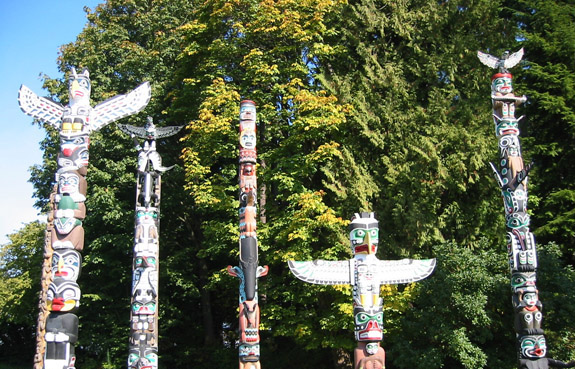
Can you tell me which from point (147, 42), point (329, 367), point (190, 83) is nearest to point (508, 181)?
point (329, 367)

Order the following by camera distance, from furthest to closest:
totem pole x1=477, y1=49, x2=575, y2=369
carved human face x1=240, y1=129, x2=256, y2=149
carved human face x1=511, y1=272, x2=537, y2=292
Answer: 1. carved human face x1=240, y1=129, x2=256, y2=149
2. carved human face x1=511, y1=272, x2=537, y2=292
3. totem pole x1=477, y1=49, x2=575, y2=369

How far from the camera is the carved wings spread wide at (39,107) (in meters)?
10.4

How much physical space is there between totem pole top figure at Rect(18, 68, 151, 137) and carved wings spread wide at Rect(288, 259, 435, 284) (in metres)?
4.48

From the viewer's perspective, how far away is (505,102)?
11961 millimetres

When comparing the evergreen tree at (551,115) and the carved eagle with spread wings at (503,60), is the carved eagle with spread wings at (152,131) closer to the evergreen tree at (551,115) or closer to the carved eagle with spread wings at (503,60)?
the carved eagle with spread wings at (503,60)

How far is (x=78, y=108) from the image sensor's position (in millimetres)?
10617

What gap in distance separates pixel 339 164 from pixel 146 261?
6.37m

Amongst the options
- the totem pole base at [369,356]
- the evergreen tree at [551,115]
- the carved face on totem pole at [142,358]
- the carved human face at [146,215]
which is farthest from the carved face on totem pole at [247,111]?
the evergreen tree at [551,115]

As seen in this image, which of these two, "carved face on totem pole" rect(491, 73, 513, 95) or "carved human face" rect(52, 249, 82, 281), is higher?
"carved face on totem pole" rect(491, 73, 513, 95)

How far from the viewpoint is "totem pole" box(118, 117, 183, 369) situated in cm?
1252

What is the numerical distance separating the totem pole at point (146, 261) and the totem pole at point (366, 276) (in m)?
4.61

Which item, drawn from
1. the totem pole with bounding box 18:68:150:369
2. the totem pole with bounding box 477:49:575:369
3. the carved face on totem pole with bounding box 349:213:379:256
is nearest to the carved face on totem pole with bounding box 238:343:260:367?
the carved face on totem pole with bounding box 349:213:379:256

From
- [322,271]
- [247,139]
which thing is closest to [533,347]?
[322,271]

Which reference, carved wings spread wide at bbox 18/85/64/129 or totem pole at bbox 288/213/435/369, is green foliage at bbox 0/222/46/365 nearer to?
carved wings spread wide at bbox 18/85/64/129
